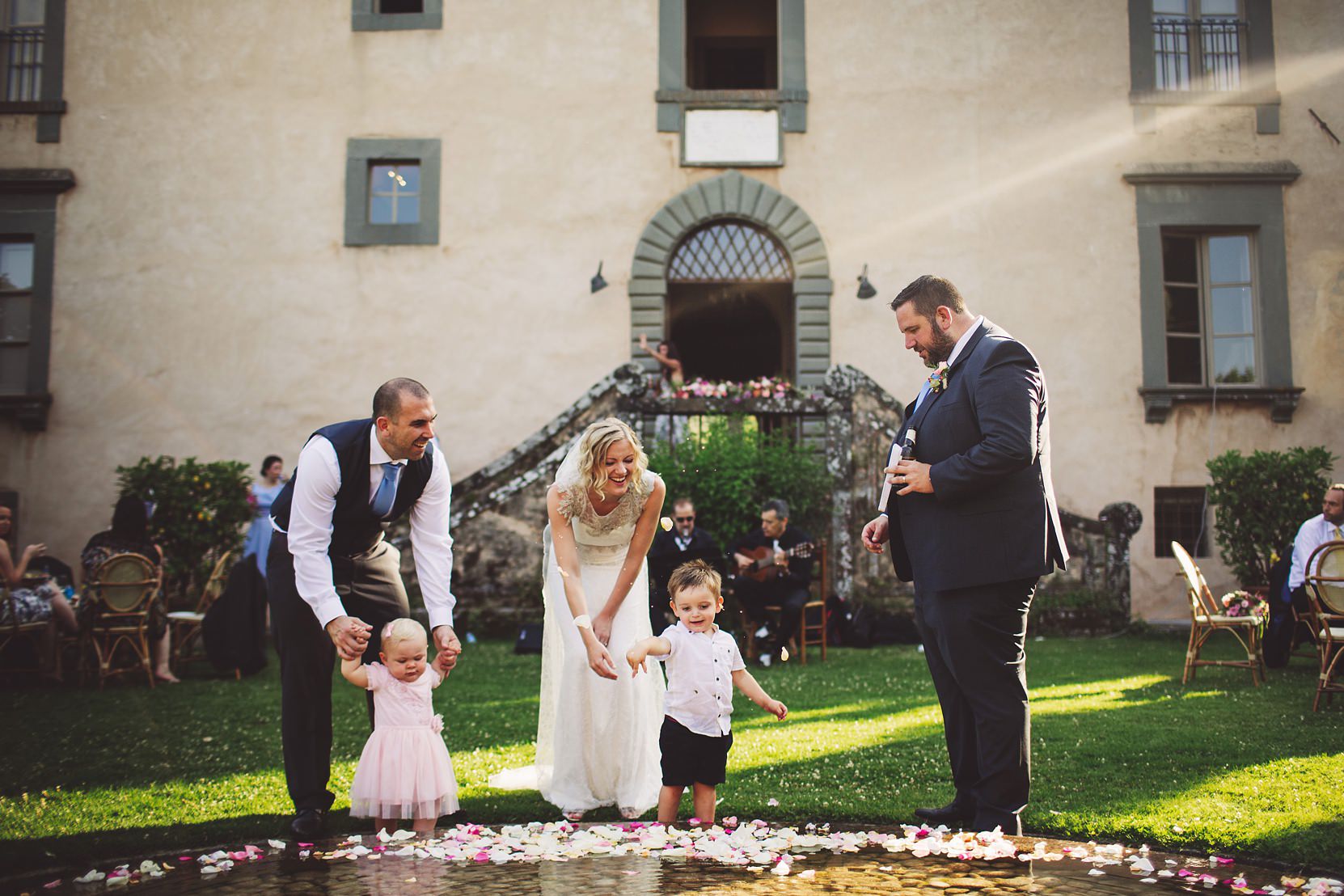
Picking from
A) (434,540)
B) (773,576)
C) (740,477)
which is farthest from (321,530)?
(740,477)

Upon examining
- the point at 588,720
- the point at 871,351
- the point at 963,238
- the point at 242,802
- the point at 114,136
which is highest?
the point at 114,136

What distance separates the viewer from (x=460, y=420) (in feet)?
49.2

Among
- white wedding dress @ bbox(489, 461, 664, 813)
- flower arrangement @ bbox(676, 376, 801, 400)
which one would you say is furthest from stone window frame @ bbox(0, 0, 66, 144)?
white wedding dress @ bbox(489, 461, 664, 813)

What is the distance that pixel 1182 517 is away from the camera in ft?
48.8

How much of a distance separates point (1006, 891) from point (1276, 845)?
4.14ft

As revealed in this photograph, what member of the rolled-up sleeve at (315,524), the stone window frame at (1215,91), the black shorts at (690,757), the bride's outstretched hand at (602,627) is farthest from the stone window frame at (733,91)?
the black shorts at (690,757)

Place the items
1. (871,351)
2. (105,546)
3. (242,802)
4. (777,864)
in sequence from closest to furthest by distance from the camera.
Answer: (777,864) < (242,802) < (105,546) < (871,351)

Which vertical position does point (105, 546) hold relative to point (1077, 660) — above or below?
above

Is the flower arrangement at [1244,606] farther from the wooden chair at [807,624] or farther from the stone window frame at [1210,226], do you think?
the stone window frame at [1210,226]

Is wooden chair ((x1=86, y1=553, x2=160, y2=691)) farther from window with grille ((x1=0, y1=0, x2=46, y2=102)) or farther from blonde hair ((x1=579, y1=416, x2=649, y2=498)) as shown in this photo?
window with grille ((x1=0, y1=0, x2=46, y2=102))

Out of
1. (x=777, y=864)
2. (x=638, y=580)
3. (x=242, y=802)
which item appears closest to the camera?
(x=777, y=864)

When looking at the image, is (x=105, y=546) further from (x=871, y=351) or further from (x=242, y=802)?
(x=871, y=351)

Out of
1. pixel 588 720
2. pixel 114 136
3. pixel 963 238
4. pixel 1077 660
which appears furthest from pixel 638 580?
pixel 114 136

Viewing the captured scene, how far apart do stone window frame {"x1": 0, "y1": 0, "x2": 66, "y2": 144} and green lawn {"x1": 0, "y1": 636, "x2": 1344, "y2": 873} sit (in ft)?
30.3
